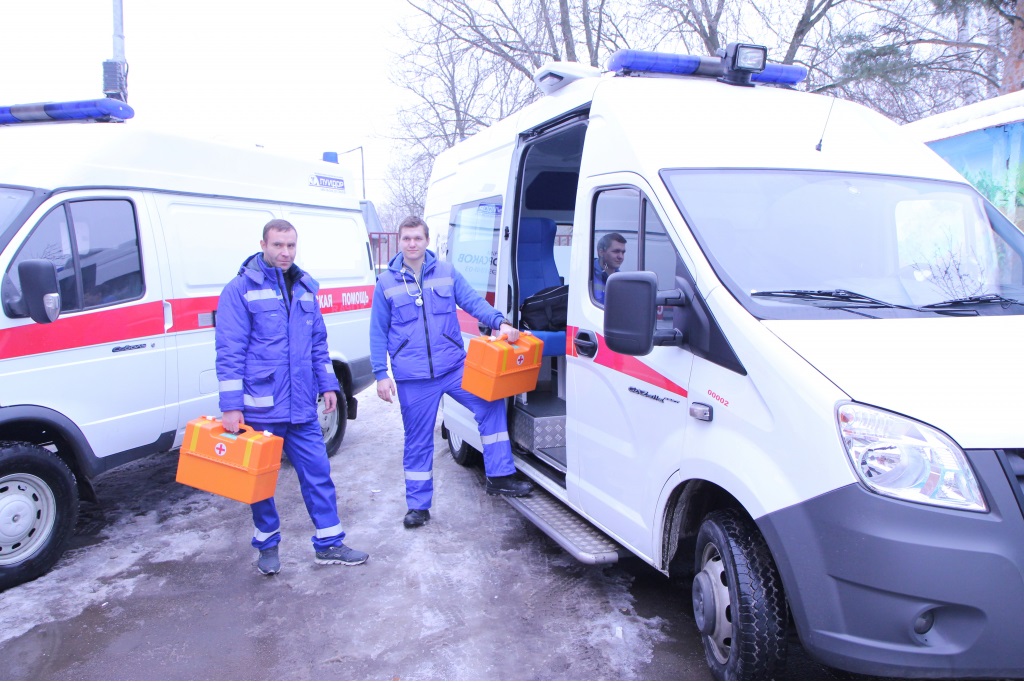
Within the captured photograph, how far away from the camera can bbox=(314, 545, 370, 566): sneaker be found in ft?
14.2

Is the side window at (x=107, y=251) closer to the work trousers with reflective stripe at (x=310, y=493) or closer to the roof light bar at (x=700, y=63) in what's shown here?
the work trousers with reflective stripe at (x=310, y=493)

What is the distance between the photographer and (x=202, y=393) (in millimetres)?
5250

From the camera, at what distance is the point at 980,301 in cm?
289

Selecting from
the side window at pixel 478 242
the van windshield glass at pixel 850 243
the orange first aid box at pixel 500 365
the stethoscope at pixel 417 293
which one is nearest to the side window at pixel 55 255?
the stethoscope at pixel 417 293

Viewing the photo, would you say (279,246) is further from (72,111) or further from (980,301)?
(980,301)

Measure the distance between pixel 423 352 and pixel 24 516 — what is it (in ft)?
7.83

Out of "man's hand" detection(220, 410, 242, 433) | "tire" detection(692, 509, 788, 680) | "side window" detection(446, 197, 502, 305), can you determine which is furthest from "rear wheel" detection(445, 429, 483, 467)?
"tire" detection(692, 509, 788, 680)

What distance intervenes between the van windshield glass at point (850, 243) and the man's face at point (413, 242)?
2026mm

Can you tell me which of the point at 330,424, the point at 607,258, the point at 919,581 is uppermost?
the point at 607,258

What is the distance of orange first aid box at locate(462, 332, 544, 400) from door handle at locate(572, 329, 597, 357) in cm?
A: 68

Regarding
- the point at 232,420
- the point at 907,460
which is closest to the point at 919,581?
the point at 907,460

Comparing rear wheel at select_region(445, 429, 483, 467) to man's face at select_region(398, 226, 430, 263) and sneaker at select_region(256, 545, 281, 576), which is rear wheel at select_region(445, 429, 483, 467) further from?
sneaker at select_region(256, 545, 281, 576)

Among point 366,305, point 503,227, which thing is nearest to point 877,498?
point 503,227

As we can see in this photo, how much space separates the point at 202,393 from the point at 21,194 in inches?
67.1
